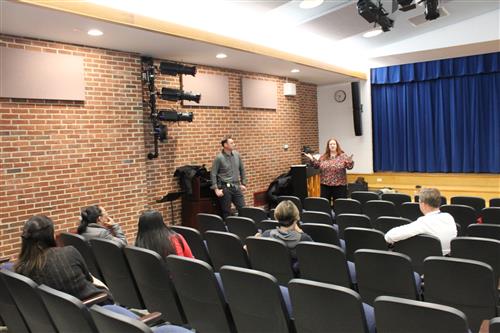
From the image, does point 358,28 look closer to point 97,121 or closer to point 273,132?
point 273,132

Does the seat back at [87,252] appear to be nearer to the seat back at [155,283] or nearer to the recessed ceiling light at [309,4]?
the seat back at [155,283]

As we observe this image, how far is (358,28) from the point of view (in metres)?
7.54

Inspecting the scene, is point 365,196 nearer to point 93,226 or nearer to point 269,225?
point 269,225

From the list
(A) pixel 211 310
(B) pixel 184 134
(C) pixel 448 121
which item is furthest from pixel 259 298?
(C) pixel 448 121

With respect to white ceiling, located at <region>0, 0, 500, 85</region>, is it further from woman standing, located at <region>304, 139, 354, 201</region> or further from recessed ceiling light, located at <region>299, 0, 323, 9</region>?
woman standing, located at <region>304, 139, 354, 201</region>

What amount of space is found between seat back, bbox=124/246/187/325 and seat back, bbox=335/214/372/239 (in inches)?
82.4

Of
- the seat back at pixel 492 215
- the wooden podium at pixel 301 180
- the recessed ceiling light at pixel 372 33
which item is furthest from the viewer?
the wooden podium at pixel 301 180

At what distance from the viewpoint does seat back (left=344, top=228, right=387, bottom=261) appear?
3.43 m

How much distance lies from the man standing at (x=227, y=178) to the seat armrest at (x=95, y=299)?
3.81 m

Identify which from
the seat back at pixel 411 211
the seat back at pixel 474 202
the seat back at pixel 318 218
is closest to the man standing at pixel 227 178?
the seat back at pixel 318 218

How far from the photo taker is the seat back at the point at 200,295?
251 cm

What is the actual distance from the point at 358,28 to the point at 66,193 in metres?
5.56

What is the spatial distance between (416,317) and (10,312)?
7.89 feet

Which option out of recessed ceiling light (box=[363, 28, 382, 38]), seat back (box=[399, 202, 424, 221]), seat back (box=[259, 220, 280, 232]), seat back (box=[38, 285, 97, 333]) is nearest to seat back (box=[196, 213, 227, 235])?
seat back (box=[259, 220, 280, 232])
